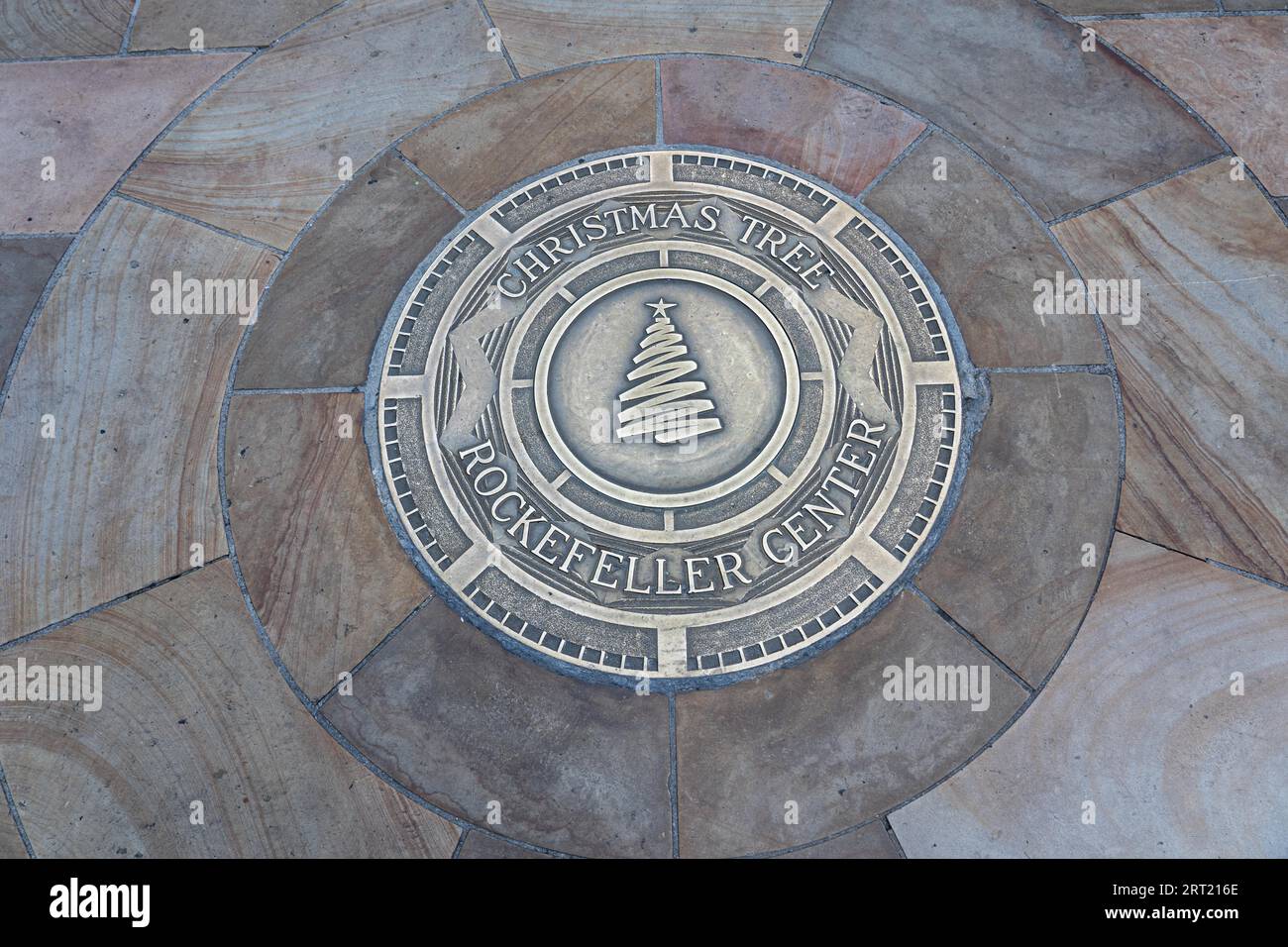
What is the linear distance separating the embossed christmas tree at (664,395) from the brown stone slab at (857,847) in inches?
79.2

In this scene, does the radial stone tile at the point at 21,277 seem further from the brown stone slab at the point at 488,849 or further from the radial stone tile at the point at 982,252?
the radial stone tile at the point at 982,252

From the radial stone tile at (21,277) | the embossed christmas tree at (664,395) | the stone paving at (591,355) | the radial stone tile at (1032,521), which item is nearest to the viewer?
the stone paving at (591,355)

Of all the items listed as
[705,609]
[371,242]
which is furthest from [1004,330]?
[371,242]

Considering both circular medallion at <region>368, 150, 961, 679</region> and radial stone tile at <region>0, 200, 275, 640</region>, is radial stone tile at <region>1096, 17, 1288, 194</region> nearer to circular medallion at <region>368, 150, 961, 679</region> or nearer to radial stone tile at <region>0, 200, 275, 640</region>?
circular medallion at <region>368, 150, 961, 679</region>

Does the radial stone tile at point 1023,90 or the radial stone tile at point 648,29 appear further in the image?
the radial stone tile at point 648,29

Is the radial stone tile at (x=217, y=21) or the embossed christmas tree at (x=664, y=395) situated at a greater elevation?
the radial stone tile at (x=217, y=21)

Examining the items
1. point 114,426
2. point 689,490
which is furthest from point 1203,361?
point 114,426

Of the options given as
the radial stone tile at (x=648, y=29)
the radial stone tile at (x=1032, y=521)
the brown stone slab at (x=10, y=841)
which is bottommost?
the brown stone slab at (x=10, y=841)

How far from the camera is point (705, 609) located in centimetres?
409

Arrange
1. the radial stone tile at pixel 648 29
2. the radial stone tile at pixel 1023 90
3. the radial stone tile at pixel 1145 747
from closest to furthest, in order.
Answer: the radial stone tile at pixel 1145 747
the radial stone tile at pixel 1023 90
the radial stone tile at pixel 648 29

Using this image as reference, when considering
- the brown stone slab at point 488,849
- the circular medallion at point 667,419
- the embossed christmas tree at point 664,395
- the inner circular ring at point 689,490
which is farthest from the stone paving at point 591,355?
the embossed christmas tree at point 664,395

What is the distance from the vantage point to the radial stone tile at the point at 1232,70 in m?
5.08

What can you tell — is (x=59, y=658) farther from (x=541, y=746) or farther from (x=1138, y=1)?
(x=1138, y=1)

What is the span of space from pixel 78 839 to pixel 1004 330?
5.22m
